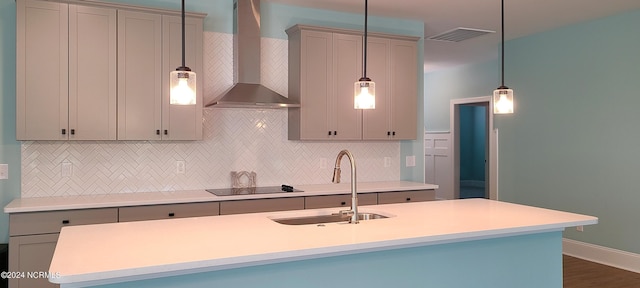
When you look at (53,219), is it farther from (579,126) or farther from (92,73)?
(579,126)

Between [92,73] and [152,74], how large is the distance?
444 millimetres

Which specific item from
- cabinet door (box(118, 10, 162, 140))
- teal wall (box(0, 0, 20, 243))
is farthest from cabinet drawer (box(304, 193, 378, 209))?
teal wall (box(0, 0, 20, 243))

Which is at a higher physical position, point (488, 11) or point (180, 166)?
point (488, 11)

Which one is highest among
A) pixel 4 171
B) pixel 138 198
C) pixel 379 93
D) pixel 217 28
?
pixel 217 28

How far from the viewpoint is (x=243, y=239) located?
85.5 inches

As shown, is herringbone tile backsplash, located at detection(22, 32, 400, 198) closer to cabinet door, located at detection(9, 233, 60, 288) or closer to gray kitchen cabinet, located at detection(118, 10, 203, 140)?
gray kitchen cabinet, located at detection(118, 10, 203, 140)

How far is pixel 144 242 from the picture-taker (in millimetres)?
2111

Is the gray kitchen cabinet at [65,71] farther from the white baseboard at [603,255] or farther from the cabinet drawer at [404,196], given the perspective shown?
the white baseboard at [603,255]

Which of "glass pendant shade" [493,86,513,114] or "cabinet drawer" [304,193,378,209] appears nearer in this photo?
"glass pendant shade" [493,86,513,114]

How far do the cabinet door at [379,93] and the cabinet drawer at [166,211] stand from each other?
1.75 m

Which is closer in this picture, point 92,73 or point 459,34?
point 92,73

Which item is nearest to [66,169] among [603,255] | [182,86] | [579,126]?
[182,86]

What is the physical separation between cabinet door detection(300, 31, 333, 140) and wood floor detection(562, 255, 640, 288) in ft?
8.75

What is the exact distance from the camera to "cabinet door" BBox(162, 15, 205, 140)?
3939mm
